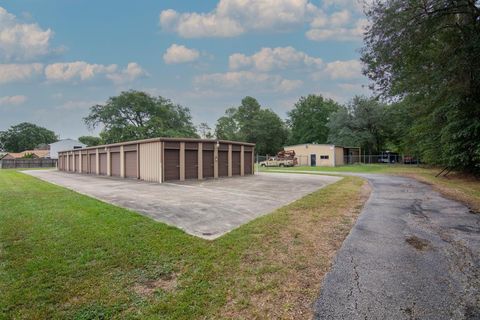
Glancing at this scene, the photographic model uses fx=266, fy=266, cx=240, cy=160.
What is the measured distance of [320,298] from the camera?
2.69 m

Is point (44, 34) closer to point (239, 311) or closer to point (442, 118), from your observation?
point (239, 311)

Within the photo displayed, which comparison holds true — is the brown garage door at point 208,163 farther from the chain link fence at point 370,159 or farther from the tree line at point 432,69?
the chain link fence at point 370,159

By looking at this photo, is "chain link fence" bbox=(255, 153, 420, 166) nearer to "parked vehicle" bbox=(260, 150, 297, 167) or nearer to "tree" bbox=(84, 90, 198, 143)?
"parked vehicle" bbox=(260, 150, 297, 167)

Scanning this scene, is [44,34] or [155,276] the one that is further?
[44,34]

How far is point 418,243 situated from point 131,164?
649 inches

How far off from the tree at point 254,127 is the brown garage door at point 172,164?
35451 millimetres

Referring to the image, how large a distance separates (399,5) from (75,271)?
1209 cm

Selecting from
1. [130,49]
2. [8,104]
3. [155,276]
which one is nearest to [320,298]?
[155,276]

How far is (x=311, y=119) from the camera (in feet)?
175

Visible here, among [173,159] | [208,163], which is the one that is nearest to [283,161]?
[208,163]

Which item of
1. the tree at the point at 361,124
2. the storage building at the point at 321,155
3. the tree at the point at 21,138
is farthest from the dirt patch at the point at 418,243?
the tree at the point at 21,138

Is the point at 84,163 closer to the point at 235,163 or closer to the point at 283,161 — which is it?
the point at 235,163

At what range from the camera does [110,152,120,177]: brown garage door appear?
1897cm

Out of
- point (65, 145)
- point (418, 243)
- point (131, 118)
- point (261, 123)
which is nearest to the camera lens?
point (418, 243)
